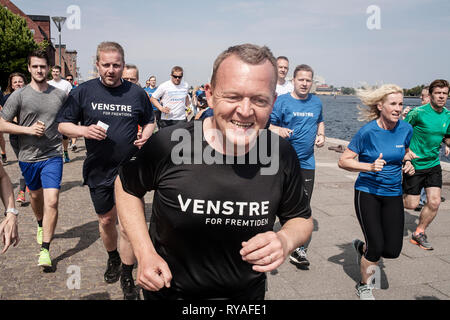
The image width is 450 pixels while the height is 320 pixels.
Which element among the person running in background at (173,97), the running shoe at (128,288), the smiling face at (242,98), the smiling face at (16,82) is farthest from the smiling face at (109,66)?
the person running in background at (173,97)

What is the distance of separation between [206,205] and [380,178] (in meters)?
2.79

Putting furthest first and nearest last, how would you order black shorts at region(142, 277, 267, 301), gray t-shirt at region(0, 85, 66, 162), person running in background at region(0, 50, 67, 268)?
gray t-shirt at region(0, 85, 66, 162) < person running in background at region(0, 50, 67, 268) < black shorts at region(142, 277, 267, 301)

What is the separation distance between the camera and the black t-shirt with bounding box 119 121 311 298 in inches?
73.5

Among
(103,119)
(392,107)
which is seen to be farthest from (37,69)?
(392,107)

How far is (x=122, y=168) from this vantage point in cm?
205

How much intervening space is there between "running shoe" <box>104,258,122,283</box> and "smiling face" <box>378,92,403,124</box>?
3456 millimetres

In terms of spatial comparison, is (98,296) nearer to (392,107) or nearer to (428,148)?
(392,107)

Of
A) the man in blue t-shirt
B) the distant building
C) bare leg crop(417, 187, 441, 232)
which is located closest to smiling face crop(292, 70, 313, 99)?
the man in blue t-shirt

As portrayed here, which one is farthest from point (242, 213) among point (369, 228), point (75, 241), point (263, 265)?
point (75, 241)

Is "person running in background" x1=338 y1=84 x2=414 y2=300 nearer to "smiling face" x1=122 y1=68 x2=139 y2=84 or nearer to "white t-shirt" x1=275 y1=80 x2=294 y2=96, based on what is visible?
"white t-shirt" x1=275 y1=80 x2=294 y2=96

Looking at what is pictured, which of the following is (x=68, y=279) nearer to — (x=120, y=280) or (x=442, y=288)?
(x=120, y=280)

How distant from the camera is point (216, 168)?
6.14ft

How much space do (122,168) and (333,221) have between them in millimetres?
5198

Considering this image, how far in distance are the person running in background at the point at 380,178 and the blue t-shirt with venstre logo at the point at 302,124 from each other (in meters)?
0.90
